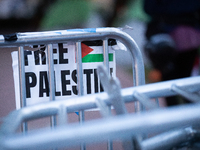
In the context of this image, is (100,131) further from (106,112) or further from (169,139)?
(169,139)

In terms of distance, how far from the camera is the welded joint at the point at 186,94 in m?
0.85

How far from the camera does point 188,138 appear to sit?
41.9 inches

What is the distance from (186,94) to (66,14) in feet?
9.51

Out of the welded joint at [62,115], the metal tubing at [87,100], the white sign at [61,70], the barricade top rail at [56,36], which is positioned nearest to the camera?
the welded joint at [62,115]

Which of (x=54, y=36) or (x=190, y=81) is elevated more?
(x=54, y=36)

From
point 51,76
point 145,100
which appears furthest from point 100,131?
point 51,76

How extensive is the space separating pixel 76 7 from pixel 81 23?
0.73ft

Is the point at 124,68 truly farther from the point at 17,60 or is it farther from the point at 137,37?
the point at 17,60

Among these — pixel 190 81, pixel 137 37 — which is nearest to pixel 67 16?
pixel 137 37

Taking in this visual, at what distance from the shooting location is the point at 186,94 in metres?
0.91

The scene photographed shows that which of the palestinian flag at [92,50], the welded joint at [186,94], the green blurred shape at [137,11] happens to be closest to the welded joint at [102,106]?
the welded joint at [186,94]

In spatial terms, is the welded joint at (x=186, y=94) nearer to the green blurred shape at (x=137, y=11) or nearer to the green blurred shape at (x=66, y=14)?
the green blurred shape at (x=137, y=11)

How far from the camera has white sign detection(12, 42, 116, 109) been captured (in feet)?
5.44

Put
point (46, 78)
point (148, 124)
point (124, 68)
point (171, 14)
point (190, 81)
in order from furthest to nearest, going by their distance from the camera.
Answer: point (124, 68), point (171, 14), point (46, 78), point (190, 81), point (148, 124)
